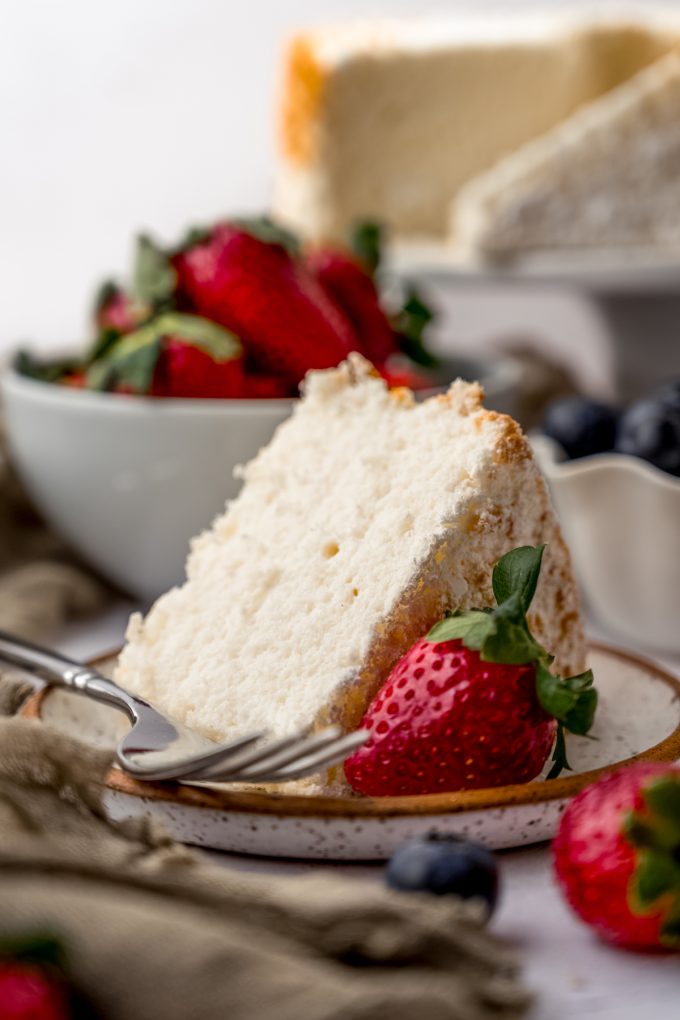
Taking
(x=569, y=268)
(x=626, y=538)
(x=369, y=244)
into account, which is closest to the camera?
(x=626, y=538)

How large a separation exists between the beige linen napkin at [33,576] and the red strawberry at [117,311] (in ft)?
0.72

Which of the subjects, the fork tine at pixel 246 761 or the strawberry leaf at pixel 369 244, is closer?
the fork tine at pixel 246 761

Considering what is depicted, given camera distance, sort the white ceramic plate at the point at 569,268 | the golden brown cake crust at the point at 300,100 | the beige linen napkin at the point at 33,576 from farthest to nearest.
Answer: the golden brown cake crust at the point at 300,100
the white ceramic plate at the point at 569,268
the beige linen napkin at the point at 33,576

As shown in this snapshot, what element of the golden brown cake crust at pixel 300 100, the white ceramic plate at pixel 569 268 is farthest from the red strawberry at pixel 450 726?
the golden brown cake crust at pixel 300 100

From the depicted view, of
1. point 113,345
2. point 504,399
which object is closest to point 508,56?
point 504,399

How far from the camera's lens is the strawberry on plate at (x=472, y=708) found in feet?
2.52

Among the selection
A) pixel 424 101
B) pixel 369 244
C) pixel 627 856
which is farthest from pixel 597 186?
pixel 627 856

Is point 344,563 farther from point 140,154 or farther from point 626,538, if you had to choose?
point 140,154

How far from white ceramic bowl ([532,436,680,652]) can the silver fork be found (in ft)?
1.73

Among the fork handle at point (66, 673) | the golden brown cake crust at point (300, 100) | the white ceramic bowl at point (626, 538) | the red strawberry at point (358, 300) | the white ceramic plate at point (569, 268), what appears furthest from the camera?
the golden brown cake crust at point (300, 100)

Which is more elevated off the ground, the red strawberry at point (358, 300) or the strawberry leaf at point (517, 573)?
the red strawberry at point (358, 300)

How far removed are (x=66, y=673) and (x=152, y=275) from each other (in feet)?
1.79

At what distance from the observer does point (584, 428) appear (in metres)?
1.38

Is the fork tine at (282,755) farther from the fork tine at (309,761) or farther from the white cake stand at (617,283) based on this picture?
the white cake stand at (617,283)
